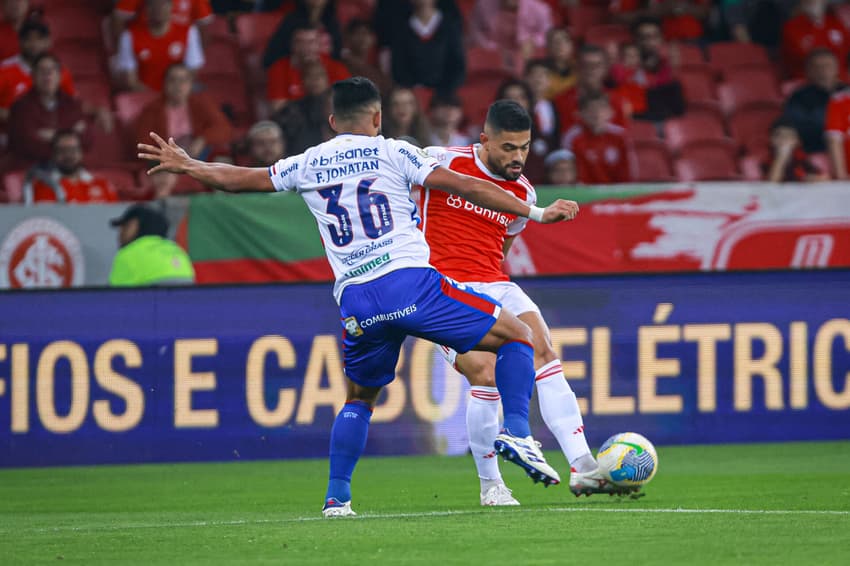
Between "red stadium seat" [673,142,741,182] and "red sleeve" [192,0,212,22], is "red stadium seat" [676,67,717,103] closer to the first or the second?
"red stadium seat" [673,142,741,182]

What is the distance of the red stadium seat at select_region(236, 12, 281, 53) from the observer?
17.1m

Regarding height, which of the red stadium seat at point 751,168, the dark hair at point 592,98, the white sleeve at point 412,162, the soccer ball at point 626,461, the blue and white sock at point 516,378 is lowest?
the soccer ball at point 626,461

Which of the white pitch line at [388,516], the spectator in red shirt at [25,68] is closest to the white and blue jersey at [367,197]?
the white pitch line at [388,516]

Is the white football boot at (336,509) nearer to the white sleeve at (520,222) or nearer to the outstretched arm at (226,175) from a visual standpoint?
the outstretched arm at (226,175)

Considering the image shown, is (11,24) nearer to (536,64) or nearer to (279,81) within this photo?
(279,81)

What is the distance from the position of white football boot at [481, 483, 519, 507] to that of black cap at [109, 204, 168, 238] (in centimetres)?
555

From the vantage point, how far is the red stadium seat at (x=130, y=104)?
15.7 m

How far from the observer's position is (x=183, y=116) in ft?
50.2

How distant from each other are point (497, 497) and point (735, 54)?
11.3m

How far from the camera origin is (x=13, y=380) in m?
11.9

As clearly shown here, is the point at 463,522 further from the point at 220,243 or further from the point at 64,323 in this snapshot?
the point at 220,243

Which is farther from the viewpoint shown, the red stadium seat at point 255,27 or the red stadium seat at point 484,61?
the red stadium seat at point 484,61

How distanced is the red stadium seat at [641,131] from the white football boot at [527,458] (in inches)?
368

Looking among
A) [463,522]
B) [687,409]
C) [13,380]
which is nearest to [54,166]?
[13,380]
